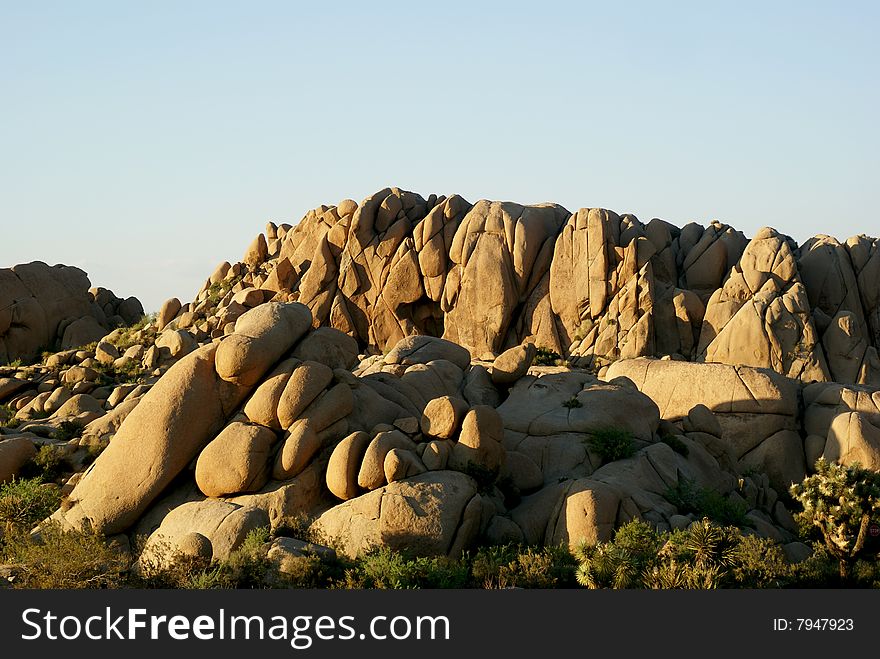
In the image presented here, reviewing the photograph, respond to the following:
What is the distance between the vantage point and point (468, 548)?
27953 mm

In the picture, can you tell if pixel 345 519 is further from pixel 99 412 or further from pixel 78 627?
pixel 99 412

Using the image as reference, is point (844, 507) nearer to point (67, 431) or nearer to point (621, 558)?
point (621, 558)

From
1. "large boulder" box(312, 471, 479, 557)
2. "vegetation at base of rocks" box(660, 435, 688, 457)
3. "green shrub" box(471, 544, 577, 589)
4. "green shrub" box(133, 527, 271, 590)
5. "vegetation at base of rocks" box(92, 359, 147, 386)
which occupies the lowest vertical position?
"green shrub" box(471, 544, 577, 589)

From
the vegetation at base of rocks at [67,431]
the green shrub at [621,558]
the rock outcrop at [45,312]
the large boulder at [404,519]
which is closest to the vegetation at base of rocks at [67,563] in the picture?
the large boulder at [404,519]

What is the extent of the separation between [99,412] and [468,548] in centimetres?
2240

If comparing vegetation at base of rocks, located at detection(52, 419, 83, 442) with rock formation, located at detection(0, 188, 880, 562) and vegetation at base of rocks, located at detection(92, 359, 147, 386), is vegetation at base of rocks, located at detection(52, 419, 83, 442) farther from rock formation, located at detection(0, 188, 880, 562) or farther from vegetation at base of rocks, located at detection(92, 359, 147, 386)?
vegetation at base of rocks, located at detection(92, 359, 147, 386)

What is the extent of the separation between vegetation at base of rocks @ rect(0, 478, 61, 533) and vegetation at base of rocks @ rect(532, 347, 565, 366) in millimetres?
27129

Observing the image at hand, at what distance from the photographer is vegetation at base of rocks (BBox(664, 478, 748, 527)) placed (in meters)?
31.4

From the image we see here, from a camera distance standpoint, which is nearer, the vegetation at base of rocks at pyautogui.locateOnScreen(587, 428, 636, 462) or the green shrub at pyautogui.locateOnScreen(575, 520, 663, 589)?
the green shrub at pyautogui.locateOnScreen(575, 520, 663, 589)

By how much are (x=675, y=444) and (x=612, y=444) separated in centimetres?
339

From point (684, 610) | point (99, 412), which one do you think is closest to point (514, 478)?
point (684, 610)

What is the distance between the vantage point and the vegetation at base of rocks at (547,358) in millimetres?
53312

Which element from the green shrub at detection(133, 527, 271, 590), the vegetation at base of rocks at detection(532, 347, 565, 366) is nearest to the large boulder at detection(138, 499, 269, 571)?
the green shrub at detection(133, 527, 271, 590)

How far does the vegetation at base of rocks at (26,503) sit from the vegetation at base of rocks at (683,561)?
17326 mm
